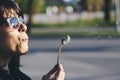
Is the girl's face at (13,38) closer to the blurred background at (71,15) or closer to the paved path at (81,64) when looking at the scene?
the paved path at (81,64)

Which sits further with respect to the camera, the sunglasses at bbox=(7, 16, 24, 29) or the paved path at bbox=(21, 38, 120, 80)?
the paved path at bbox=(21, 38, 120, 80)

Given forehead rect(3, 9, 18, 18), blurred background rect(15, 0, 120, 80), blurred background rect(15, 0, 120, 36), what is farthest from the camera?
blurred background rect(15, 0, 120, 36)

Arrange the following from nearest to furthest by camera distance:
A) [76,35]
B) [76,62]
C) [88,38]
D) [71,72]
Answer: [71,72], [76,62], [88,38], [76,35]

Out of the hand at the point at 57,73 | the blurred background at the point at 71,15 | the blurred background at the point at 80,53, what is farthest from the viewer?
the blurred background at the point at 71,15

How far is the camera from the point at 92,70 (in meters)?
14.6

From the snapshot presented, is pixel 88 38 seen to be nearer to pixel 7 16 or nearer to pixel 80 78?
pixel 80 78

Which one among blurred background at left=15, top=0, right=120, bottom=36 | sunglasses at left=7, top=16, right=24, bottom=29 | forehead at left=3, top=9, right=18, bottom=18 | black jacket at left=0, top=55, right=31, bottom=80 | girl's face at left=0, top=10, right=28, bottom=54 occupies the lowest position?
blurred background at left=15, top=0, right=120, bottom=36

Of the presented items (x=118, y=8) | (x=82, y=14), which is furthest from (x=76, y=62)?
(x=82, y=14)

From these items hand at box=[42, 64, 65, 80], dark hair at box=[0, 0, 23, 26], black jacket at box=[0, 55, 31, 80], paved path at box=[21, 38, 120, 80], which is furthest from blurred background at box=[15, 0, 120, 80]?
hand at box=[42, 64, 65, 80]

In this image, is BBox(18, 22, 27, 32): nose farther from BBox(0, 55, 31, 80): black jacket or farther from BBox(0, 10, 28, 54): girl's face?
BBox(0, 55, 31, 80): black jacket

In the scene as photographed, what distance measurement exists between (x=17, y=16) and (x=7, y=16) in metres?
0.07

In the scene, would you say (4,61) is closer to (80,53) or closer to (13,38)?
(13,38)

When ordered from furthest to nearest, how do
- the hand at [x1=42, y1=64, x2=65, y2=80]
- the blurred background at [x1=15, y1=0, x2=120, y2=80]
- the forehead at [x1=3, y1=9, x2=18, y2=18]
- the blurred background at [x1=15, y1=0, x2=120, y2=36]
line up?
the blurred background at [x1=15, y1=0, x2=120, y2=36]
the blurred background at [x1=15, y1=0, x2=120, y2=80]
the forehead at [x1=3, y1=9, x2=18, y2=18]
the hand at [x1=42, y1=64, x2=65, y2=80]

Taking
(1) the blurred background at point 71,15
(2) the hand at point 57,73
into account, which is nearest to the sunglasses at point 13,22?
(2) the hand at point 57,73
